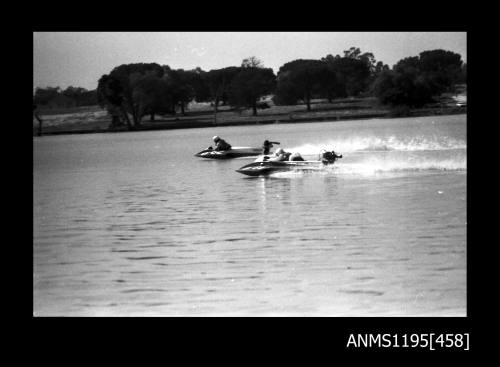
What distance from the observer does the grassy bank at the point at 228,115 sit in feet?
399

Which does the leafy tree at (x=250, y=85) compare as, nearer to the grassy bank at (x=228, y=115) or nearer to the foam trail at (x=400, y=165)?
the grassy bank at (x=228, y=115)

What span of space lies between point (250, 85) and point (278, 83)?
646 cm

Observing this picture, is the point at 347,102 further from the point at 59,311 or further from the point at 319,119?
the point at 59,311

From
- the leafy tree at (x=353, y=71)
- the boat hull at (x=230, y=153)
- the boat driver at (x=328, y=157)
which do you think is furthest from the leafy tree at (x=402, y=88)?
the boat driver at (x=328, y=157)

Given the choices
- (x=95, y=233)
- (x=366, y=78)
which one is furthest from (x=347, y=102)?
(x=95, y=233)

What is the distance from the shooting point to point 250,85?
140 meters

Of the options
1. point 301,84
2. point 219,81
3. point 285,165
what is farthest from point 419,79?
point 285,165

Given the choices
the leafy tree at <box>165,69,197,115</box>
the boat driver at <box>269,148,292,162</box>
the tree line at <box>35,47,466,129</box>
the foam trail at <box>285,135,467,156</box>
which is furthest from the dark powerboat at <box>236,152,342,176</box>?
the leafy tree at <box>165,69,197,115</box>

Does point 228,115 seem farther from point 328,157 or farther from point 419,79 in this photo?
point 328,157

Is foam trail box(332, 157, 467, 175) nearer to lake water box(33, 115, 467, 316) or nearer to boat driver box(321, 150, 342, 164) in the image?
lake water box(33, 115, 467, 316)

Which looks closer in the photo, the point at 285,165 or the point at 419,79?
the point at 285,165
